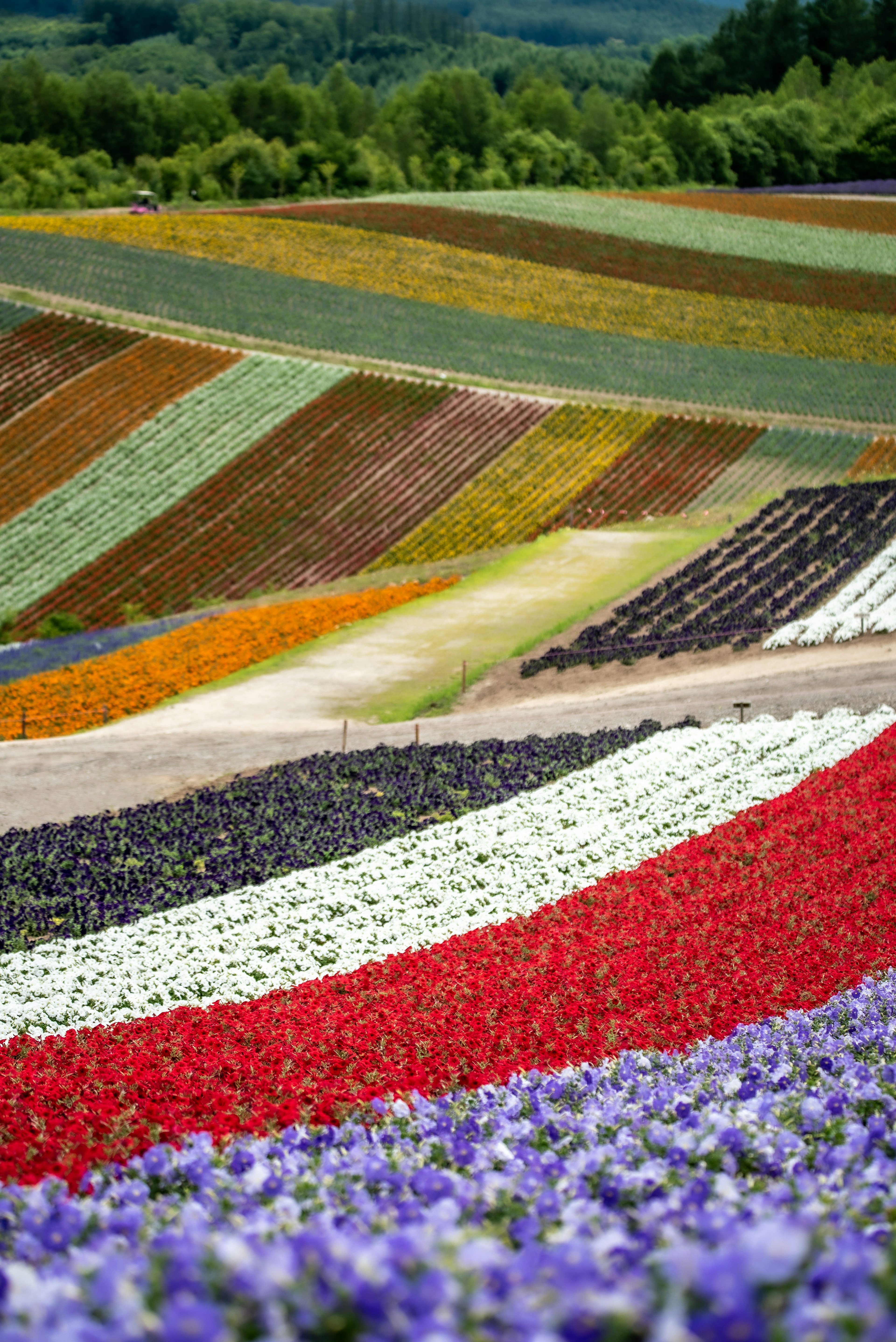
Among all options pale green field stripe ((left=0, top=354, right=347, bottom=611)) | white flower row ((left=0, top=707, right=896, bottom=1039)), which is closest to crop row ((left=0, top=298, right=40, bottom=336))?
pale green field stripe ((left=0, top=354, right=347, bottom=611))

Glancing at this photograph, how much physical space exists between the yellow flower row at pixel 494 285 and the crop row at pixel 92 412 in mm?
16803

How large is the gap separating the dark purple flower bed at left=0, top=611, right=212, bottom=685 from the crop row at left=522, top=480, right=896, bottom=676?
573 inches

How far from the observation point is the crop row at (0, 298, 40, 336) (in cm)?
7006

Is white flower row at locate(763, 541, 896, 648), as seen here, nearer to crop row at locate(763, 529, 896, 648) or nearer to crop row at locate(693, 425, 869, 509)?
crop row at locate(763, 529, 896, 648)

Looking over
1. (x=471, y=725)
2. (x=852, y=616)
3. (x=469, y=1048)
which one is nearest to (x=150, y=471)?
(x=471, y=725)

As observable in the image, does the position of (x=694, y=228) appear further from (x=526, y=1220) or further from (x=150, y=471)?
(x=526, y=1220)

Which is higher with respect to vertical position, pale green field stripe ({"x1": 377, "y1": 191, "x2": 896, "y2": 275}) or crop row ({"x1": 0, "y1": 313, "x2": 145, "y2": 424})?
pale green field stripe ({"x1": 377, "y1": 191, "x2": 896, "y2": 275})

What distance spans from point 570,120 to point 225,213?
303 ft

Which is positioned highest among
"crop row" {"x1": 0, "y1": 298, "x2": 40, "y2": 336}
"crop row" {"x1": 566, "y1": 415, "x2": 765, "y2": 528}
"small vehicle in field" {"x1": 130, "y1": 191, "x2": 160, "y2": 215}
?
"small vehicle in field" {"x1": 130, "y1": 191, "x2": 160, "y2": 215}

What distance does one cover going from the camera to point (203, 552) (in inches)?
2180

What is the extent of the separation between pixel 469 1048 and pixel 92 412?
55.6 m

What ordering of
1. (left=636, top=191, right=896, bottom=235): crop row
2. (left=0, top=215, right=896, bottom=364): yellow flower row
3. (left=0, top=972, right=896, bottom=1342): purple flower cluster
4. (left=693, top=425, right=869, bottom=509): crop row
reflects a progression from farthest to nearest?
(left=636, top=191, right=896, bottom=235): crop row, (left=0, top=215, right=896, bottom=364): yellow flower row, (left=693, top=425, right=869, bottom=509): crop row, (left=0, top=972, right=896, bottom=1342): purple flower cluster

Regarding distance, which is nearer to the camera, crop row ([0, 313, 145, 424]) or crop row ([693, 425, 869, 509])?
crop row ([693, 425, 869, 509])

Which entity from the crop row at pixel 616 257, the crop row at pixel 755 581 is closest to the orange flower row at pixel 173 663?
the crop row at pixel 755 581
